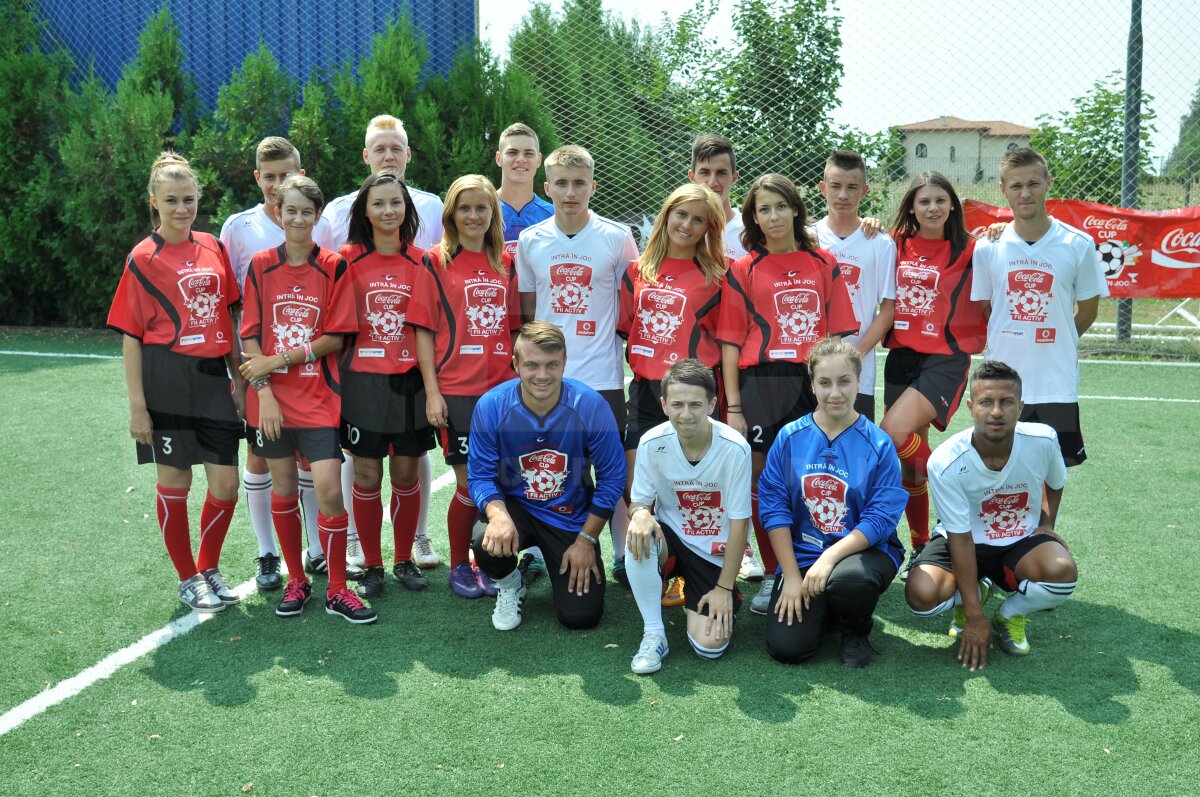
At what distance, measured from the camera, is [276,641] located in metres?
3.48

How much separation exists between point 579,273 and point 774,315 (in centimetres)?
73

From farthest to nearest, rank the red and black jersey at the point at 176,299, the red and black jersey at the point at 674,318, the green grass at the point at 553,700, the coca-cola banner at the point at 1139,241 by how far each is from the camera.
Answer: the coca-cola banner at the point at 1139,241 → the red and black jersey at the point at 674,318 → the red and black jersey at the point at 176,299 → the green grass at the point at 553,700

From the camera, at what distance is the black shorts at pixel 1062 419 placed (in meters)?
3.82

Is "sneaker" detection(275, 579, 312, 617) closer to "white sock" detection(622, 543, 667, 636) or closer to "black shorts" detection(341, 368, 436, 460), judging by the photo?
"black shorts" detection(341, 368, 436, 460)

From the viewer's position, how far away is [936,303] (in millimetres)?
4074

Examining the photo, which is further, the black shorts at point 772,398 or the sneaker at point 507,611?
the black shorts at point 772,398

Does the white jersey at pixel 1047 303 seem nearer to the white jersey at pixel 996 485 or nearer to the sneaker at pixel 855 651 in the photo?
the white jersey at pixel 996 485

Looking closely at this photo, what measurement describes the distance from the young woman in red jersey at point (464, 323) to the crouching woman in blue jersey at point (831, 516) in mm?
1120

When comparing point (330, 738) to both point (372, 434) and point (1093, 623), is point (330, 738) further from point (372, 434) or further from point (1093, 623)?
point (1093, 623)

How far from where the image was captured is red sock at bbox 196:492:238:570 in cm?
378

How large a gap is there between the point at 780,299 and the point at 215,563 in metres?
2.27

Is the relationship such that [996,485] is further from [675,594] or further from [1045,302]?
[675,594]

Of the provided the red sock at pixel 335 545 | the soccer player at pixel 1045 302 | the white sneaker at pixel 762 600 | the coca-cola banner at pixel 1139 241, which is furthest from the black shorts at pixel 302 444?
the coca-cola banner at pixel 1139 241

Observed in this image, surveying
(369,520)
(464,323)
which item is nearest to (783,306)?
(464,323)
